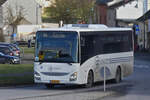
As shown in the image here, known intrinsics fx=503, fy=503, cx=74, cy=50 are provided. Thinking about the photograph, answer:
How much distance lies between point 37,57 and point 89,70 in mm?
Result: 2382

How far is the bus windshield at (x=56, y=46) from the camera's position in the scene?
69.5 feet

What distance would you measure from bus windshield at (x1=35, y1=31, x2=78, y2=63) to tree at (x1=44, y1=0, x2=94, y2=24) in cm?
2370

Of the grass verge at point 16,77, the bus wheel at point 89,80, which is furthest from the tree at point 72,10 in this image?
the bus wheel at point 89,80

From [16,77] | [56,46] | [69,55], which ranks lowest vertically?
[16,77]

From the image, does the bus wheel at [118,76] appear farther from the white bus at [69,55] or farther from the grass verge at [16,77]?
the grass verge at [16,77]

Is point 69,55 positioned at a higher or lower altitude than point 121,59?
higher

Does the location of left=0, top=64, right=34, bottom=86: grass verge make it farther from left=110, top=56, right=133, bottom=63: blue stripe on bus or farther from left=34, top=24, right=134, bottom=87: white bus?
left=110, top=56, right=133, bottom=63: blue stripe on bus

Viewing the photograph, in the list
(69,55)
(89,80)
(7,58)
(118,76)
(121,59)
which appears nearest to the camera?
(69,55)

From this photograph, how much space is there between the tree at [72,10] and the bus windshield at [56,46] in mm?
23695

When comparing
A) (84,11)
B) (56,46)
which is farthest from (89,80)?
(84,11)

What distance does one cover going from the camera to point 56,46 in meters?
21.3

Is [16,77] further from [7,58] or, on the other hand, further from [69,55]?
[7,58]

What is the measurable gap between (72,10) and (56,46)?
31.1 meters

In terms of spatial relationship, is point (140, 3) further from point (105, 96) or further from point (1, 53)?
point (105, 96)
